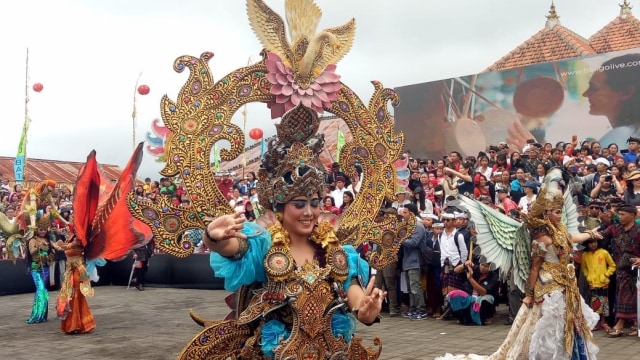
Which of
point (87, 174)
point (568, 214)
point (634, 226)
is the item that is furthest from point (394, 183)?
point (87, 174)

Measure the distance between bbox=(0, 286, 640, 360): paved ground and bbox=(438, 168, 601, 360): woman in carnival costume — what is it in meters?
1.31

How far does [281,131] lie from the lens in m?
3.98

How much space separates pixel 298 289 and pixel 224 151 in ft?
3.28

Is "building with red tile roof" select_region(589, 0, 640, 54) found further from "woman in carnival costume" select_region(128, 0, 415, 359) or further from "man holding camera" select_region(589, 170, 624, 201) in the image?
"woman in carnival costume" select_region(128, 0, 415, 359)

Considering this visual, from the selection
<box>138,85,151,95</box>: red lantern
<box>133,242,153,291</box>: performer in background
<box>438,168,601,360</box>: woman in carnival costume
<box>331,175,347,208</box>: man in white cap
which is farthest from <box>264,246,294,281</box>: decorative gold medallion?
<box>138,85,151,95</box>: red lantern

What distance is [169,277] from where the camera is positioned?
1517cm

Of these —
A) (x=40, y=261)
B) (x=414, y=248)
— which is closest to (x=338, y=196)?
(x=414, y=248)

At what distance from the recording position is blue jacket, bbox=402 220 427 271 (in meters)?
9.73

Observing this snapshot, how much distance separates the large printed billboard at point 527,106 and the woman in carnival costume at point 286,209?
1087 cm

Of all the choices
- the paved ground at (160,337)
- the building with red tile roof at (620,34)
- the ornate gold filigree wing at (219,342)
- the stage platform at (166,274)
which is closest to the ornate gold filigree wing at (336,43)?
the ornate gold filigree wing at (219,342)

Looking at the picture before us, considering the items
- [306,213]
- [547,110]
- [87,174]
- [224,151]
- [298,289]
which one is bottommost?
[298,289]

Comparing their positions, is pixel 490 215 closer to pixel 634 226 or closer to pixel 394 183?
pixel 394 183

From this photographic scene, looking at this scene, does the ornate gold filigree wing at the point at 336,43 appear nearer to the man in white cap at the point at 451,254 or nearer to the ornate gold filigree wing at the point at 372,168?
the ornate gold filigree wing at the point at 372,168

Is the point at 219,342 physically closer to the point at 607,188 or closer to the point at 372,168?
the point at 372,168
